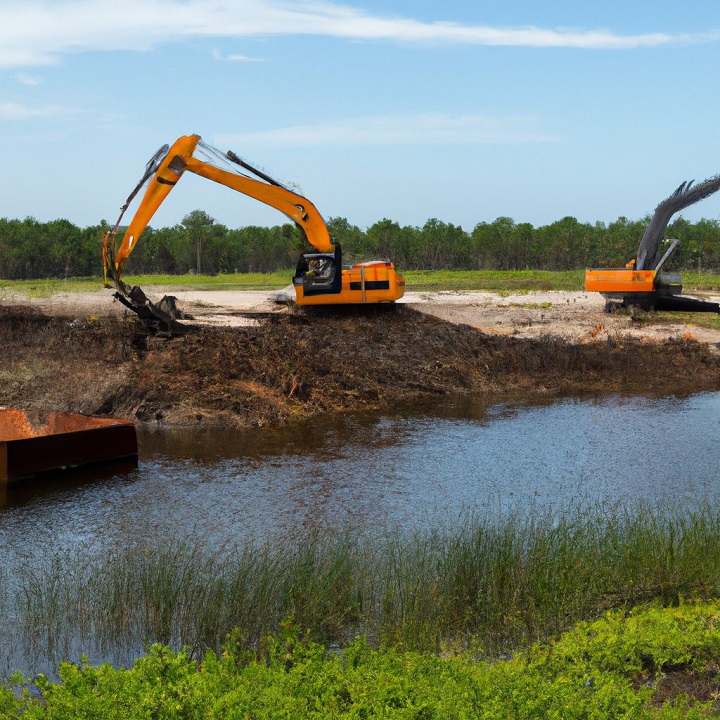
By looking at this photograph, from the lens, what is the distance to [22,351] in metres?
21.6

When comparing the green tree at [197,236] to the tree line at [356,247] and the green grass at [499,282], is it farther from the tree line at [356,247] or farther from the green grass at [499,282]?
the green grass at [499,282]

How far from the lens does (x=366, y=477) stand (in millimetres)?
14758

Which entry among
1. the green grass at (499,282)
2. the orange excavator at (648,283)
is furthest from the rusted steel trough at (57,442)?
the green grass at (499,282)

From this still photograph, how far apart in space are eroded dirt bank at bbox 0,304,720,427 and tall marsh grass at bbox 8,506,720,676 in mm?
9602

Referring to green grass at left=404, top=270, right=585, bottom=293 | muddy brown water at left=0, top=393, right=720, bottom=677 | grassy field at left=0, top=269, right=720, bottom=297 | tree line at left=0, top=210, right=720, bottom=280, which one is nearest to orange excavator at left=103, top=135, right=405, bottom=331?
muddy brown water at left=0, top=393, right=720, bottom=677

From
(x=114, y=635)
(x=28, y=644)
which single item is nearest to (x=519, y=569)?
(x=114, y=635)

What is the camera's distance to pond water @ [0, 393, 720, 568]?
1220 cm

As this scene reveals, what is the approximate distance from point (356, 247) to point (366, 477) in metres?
64.5

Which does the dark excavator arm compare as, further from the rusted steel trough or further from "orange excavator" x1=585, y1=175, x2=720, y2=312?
the rusted steel trough

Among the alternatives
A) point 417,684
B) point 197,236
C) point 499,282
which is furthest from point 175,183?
point 197,236

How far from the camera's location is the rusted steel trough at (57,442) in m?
14.1

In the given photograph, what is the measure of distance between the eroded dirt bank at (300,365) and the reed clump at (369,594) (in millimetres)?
9560

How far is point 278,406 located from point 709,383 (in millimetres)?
11329

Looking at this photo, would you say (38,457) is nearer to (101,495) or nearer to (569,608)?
(101,495)
